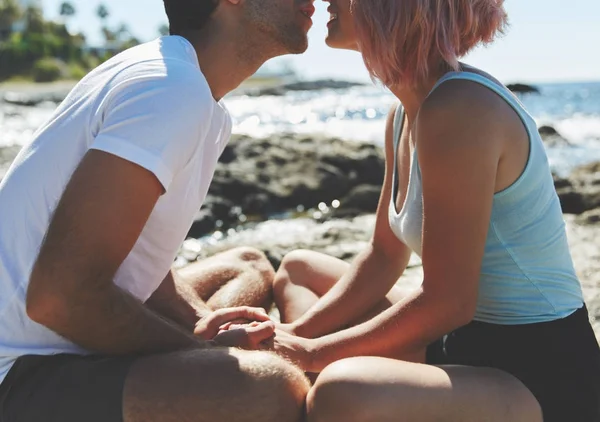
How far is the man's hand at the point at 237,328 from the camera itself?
284cm

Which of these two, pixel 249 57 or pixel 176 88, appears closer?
pixel 176 88

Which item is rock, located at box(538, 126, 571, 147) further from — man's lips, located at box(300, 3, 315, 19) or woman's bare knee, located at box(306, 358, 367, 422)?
woman's bare knee, located at box(306, 358, 367, 422)

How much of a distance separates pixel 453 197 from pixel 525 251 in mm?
373

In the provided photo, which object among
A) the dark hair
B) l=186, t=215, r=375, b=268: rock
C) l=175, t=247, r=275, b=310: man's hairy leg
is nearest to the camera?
the dark hair

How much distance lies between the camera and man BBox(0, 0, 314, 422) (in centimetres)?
221

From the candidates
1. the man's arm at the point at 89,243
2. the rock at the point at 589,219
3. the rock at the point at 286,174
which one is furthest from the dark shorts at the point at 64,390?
the rock at the point at 286,174

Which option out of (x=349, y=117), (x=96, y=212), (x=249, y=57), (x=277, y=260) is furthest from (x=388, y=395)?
(x=349, y=117)

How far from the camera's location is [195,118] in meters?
2.35

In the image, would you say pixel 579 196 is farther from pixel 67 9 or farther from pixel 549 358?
pixel 67 9

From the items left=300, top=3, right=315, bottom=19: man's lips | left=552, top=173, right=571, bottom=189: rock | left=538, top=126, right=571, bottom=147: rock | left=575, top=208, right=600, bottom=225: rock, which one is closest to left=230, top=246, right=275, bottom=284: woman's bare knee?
left=300, top=3, right=315, bottom=19: man's lips

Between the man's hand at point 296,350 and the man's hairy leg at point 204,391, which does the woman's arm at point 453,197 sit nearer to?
the man's hand at point 296,350

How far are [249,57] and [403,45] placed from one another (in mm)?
982

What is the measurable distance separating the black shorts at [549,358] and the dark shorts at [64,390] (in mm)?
1200

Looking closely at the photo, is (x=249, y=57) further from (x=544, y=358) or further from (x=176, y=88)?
(x=544, y=358)
